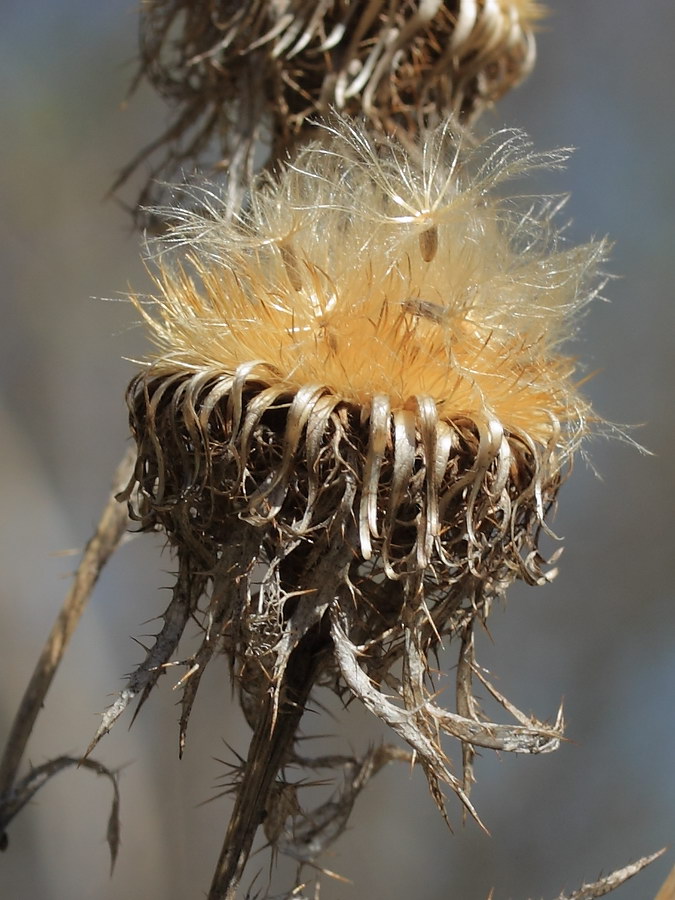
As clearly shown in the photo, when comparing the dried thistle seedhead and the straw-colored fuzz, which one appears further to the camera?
the dried thistle seedhead

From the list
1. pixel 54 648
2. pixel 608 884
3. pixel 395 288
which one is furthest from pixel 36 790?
pixel 395 288

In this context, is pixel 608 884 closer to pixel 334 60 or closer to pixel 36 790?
pixel 36 790

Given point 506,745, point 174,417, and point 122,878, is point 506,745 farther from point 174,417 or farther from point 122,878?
point 122,878

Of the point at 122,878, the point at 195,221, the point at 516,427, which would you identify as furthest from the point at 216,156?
the point at 122,878

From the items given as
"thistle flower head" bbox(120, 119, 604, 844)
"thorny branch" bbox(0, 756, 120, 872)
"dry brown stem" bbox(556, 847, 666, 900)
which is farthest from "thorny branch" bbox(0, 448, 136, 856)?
"dry brown stem" bbox(556, 847, 666, 900)

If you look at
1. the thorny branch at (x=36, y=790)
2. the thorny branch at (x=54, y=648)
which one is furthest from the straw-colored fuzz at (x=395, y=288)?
the thorny branch at (x=36, y=790)

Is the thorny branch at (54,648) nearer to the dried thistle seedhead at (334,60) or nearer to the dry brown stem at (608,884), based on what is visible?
the dried thistle seedhead at (334,60)

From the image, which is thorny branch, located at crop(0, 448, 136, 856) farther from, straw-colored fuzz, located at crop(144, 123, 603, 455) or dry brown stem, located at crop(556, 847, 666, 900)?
dry brown stem, located at crop(556, 847, 666, 900)

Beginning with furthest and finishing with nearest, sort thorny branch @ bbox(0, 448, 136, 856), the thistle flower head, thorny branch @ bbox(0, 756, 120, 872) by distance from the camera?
thorny branch @ bbox(0, 448, 136, 856), thorny branch @ bbox(0, 756, 120, 872), the thistle flower head
